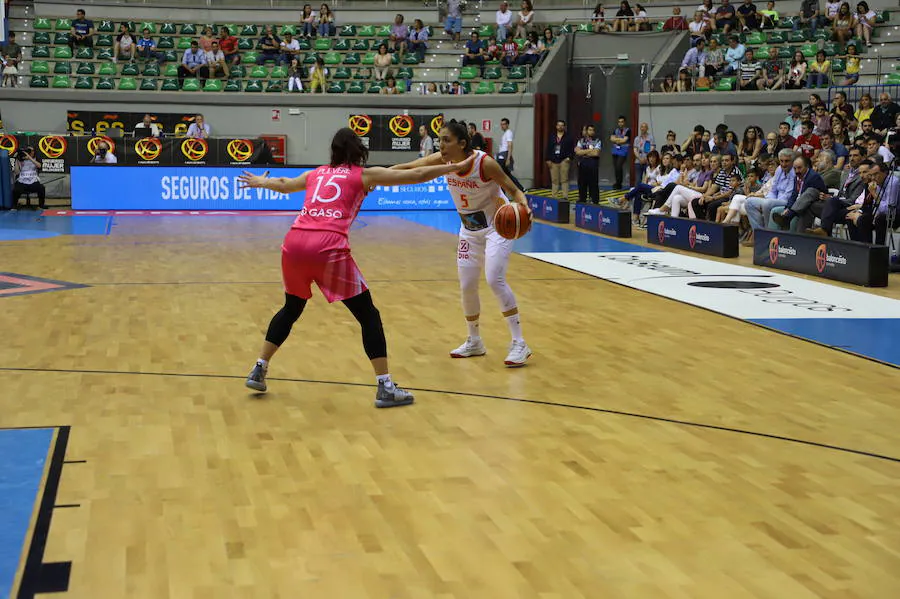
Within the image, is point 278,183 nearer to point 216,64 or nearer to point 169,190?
point 169,190

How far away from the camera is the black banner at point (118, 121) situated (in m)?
28.7

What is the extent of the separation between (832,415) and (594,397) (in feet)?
4.95

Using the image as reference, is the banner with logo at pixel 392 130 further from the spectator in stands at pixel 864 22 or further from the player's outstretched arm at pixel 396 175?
the player's outstretched arm at pixel 396 175

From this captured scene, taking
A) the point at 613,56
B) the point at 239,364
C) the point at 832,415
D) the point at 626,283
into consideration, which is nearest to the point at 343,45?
the point at 613,56

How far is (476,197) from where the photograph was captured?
26.4 feet

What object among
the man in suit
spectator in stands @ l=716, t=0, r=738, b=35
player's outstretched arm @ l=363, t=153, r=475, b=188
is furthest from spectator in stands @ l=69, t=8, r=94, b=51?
player's outstretched arm @ l=363, t=153, r=475, b=188

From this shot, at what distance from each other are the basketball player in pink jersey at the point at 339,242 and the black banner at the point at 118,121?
77.0 feet

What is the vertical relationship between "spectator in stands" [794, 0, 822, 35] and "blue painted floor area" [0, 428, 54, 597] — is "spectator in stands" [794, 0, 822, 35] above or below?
above

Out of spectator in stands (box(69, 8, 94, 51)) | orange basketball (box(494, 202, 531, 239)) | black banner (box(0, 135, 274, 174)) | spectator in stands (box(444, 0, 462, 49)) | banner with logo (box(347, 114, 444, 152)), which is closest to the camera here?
orange basketball (box(494, 202, 531, 239))

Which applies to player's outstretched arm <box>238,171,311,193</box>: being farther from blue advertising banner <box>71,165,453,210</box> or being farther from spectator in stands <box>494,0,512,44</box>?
spectator in stands <box>494,0,512,44</box>

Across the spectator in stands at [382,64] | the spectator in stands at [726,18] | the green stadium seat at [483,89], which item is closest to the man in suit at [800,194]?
the spectator in stands at [726,18]

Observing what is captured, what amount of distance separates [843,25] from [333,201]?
71.8ft

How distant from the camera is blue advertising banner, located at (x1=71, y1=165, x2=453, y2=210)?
23234 mm

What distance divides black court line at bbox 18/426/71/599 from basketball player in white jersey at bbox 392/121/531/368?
3.81m
